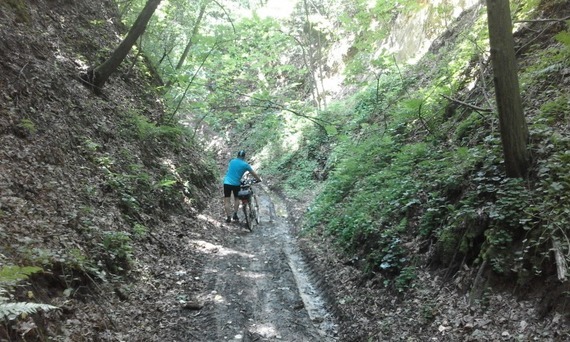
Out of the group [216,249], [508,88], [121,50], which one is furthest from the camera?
[121,50]

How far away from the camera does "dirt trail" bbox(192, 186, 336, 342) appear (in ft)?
21.0

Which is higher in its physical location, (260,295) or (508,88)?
(508,88)

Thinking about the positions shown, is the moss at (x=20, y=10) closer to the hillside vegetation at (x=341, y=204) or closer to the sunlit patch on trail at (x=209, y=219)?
the hillside vegetation at (x=341, y=204)

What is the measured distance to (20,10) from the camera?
10906mm

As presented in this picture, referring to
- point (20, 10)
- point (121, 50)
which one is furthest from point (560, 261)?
point (20, 10)

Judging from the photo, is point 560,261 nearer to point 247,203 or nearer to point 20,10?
point 247,203

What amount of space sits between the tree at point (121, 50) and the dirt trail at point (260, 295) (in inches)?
221

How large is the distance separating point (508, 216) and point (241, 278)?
5.09 meters

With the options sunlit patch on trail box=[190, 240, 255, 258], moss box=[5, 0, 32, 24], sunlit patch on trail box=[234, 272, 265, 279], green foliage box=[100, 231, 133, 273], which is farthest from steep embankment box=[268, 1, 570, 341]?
moss box=[5, 0, 32, 24]

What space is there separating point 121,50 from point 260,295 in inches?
324

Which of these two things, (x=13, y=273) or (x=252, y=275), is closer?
(x=13, y=273)

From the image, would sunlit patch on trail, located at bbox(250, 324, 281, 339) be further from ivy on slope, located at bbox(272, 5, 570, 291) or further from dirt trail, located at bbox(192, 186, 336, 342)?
ivy on slope, located at bbox(272, 5, 570, 291)

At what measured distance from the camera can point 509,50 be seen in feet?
18.9

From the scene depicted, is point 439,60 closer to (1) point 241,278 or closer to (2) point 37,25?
(1) point 241,278
